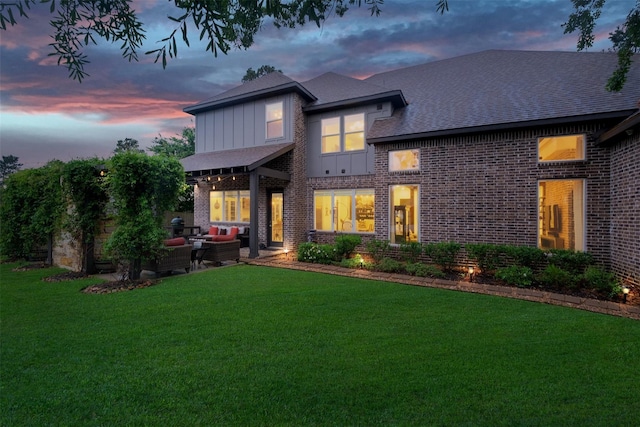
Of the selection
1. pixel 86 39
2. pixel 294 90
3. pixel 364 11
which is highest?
pixel 294 90

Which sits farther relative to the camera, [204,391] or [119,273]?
[119,273]

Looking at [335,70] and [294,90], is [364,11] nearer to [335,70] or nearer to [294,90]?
[294,90]

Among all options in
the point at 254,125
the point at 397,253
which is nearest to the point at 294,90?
the point at 254,125

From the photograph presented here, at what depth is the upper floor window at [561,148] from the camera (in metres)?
7.84

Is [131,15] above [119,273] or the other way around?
above

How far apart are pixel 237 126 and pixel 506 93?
33.1ft

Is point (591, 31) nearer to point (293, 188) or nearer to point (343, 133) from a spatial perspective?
point (343, 133)

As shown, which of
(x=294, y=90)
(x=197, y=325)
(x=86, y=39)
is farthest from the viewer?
(x=294, y=90)

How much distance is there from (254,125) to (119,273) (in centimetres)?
747

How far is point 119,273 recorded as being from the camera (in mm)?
8125

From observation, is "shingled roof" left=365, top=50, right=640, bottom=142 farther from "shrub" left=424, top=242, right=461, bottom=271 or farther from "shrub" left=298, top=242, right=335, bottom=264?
"shrub" left=298, top=242, right=335, bottom=264

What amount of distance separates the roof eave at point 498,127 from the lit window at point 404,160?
0.46 meters

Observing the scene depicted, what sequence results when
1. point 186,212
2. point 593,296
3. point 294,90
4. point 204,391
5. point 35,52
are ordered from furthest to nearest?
point 186,212 < point 294,90 < point 593,296 < point 35,52 < point 204,391

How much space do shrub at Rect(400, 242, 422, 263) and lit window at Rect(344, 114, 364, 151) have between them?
4131 millimetres
